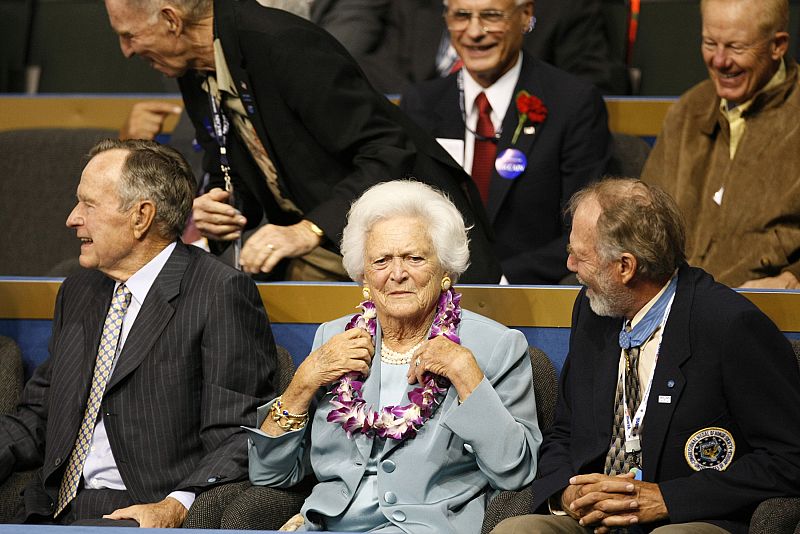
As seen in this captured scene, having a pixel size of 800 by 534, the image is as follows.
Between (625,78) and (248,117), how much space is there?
2058 millimetres

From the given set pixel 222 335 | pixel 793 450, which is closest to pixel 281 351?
pixel 222 335

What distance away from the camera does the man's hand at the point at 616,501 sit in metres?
2.33

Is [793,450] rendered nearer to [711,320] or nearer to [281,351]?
[711,320]

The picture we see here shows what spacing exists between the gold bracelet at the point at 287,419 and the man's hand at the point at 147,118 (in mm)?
1905

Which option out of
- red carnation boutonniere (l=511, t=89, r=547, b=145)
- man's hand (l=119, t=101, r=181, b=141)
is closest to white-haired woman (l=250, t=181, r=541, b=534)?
red carnation boutonniere (l=511, t=89, r=547, b=145)

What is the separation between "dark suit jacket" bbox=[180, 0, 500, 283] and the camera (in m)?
2.85

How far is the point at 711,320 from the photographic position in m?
2.41

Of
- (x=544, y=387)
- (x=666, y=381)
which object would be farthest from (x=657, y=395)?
(x=544, y=387)

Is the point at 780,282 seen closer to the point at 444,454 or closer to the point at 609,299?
the point at 609,299

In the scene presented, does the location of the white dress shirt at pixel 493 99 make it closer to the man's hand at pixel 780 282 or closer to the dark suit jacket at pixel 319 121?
the dark suit jacket at pixel 319 121

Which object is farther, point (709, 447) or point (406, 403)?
point (406, 403)

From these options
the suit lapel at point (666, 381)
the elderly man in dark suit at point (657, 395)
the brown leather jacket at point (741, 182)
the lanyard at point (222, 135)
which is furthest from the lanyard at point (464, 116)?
the suit lapel at point (666, 381)

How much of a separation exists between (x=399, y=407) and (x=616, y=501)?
1.62ft

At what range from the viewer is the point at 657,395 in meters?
2.42
